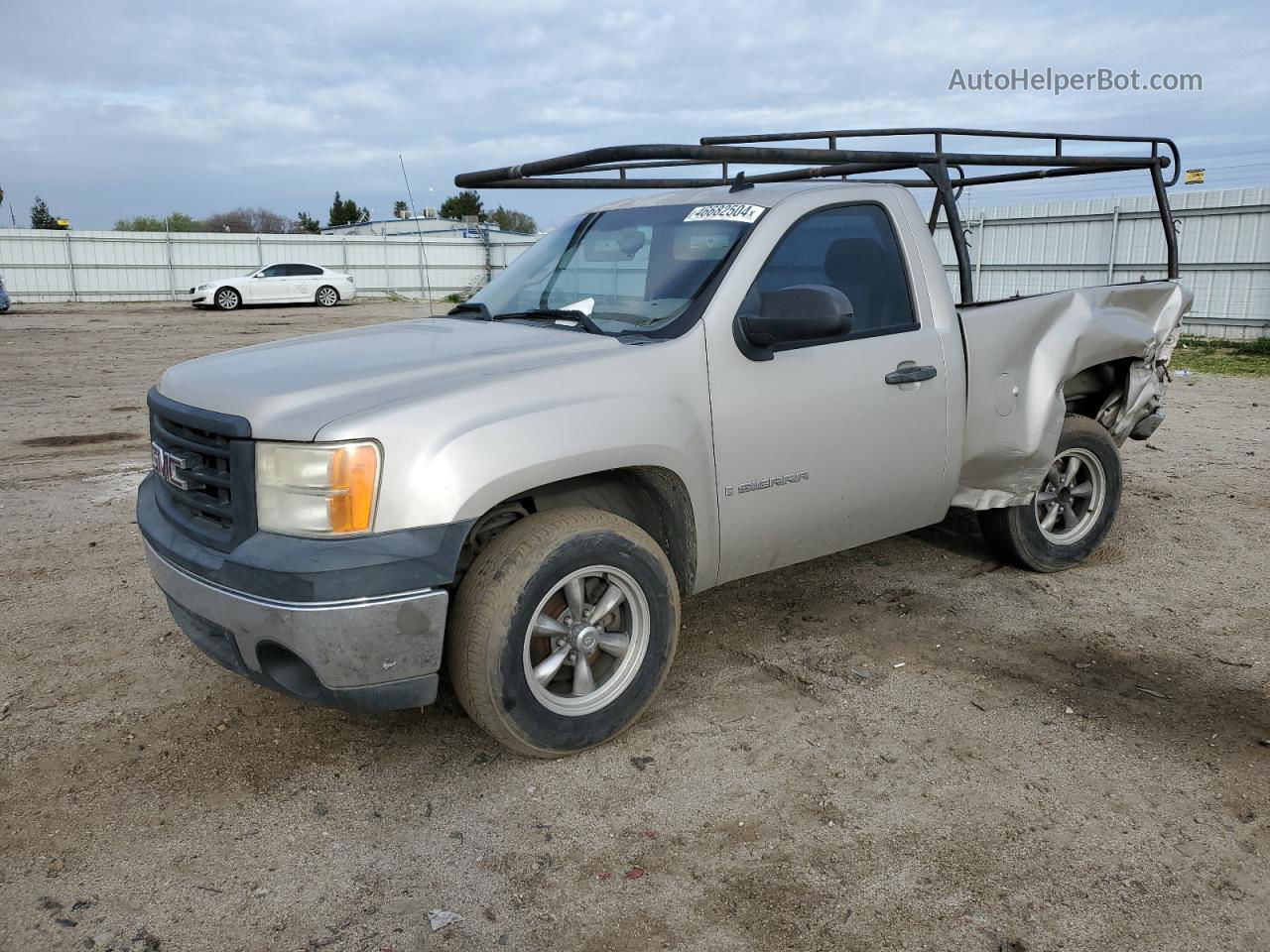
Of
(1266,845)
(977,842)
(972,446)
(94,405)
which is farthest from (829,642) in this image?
(94,405)

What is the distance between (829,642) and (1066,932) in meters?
1.92

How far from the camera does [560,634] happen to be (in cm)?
336

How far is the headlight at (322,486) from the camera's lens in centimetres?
289

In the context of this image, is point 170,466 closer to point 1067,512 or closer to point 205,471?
point 205,471

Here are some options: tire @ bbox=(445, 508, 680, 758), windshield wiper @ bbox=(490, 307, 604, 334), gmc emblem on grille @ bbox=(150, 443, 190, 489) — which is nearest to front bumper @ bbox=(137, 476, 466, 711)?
tire @ bbox=(445, 508, 680, 758)

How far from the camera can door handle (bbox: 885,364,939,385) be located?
4.15m

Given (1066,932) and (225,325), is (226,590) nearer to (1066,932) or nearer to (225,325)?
(1066,932)

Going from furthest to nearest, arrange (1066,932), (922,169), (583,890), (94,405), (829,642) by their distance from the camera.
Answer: (94,405), (922,169), (829,642), (583,890), (1066,932)

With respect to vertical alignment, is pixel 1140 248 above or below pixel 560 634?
above

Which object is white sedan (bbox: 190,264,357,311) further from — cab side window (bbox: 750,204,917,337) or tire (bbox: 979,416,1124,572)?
cab side window (bbox: 750,204,917,337)

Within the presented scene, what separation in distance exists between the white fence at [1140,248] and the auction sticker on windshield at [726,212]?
42.6ft

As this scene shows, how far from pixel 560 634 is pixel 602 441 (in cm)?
67

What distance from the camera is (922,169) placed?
4.79 meters

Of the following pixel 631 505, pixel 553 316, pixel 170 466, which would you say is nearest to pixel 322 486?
pixel 170 466
